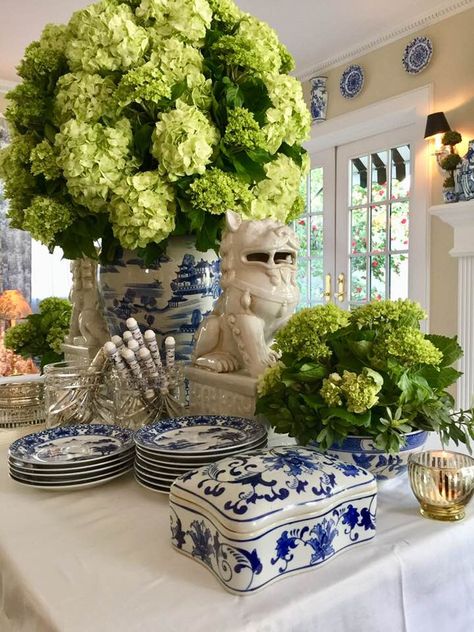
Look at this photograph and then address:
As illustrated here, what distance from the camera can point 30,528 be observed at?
1.94 ft

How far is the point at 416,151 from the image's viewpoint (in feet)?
11.4

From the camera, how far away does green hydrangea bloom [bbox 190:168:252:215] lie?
933 millimetres

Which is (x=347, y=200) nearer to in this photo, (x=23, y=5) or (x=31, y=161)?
(x=23, y=5)

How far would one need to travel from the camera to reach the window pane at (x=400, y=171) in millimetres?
3609

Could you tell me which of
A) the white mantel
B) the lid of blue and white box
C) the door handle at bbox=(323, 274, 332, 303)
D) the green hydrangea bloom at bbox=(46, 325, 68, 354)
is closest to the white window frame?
the white mantel

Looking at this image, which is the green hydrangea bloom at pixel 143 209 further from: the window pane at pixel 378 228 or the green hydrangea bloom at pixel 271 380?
the window pane at pixel 378 228

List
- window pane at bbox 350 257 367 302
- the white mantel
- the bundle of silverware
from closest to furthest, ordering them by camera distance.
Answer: the bundle of silverware < the white mantel < window pane at bbox 350 257 367 302

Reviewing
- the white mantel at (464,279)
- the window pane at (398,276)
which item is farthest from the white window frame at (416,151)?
the white mantel at (464,279)

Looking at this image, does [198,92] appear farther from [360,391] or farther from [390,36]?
[390,36]

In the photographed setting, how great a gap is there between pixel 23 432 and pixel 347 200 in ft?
11.4

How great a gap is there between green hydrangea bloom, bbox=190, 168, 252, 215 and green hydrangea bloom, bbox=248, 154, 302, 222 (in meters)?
0.07

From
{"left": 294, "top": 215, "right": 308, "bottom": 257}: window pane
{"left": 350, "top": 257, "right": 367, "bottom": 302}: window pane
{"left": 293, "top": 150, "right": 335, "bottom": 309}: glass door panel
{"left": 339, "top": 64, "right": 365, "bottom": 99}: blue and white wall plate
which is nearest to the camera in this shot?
{"left": 339, "top": 64, "right": 365, "bottom": 99}: blue and white wall plate

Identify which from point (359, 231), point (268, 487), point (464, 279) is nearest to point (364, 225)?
point (359, 231)

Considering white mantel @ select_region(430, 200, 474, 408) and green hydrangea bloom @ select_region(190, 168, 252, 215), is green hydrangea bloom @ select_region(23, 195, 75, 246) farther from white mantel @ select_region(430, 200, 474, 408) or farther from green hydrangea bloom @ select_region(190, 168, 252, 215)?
white mantel @ select_region(430, 200, 474, 408)
